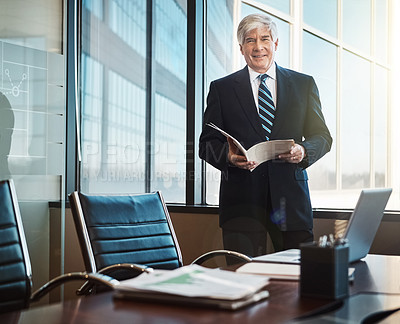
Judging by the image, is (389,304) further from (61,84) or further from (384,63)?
(61,84)

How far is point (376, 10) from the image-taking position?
12.0ft

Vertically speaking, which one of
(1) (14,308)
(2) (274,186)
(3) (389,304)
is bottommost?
(1) (14,308)

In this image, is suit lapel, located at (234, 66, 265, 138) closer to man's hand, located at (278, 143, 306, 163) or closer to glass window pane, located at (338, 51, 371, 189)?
A: man's hand, located at (278, 143, 306, 163)

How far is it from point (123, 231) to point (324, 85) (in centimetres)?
A: 194

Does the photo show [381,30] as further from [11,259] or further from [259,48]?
[11,259]

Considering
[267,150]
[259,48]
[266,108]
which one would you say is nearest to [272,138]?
[266,108]

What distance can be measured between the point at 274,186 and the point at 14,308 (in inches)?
69.5

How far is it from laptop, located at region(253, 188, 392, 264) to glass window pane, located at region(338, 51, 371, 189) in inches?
62.0

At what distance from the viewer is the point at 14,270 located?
1.97 m

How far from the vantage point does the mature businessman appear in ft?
10.9

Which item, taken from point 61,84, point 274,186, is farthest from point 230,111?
point 61,84

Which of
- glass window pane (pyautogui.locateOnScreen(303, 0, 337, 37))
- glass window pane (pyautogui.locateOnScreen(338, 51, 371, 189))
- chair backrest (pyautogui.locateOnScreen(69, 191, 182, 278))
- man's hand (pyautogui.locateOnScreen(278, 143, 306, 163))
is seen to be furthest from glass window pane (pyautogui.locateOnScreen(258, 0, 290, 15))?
chair backrest (pyautogui.locateOnScreen(69, 191, 182, 278))

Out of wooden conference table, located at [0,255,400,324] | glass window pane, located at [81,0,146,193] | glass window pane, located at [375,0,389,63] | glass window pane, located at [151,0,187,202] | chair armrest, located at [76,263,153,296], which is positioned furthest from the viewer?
glass window pane, located at [81,0,146,193]

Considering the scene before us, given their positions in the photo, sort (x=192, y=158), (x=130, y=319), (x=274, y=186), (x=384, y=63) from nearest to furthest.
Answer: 1. (x=130, y=319)
2. (x=274, y=186)
3. (x=384, y=63)
4. (x=192, y=158)
